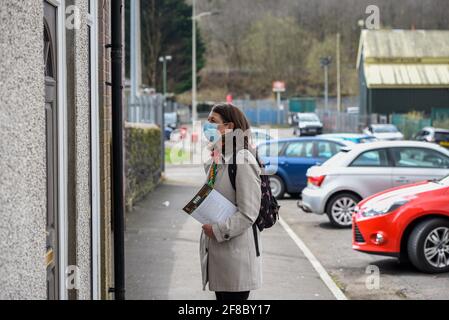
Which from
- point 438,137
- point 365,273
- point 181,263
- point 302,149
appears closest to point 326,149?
point 302,149

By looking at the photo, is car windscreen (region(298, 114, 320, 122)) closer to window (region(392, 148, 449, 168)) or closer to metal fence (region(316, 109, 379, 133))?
metal fence (region(316, 109, 379, 133))

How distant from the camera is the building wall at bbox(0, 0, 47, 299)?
3.12 metres

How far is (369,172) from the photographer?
1469 centimetres

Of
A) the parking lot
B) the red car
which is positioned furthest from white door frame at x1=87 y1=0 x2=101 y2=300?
the red car

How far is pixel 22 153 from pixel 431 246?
24.5 ft

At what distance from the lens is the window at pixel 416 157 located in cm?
1461

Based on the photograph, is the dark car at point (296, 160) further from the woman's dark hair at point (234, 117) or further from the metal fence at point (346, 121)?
the metal fence at point (346, 121)

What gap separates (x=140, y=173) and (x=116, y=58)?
45.4 ft

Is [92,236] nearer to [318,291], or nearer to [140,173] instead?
[318,291]

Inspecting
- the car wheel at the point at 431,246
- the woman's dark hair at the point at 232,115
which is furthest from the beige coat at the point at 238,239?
the car wheel at the point at 431,246

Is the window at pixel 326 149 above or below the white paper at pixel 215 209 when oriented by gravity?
below

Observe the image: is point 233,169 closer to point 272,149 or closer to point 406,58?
point 272,149

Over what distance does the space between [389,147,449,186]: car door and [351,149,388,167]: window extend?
0.15 m
